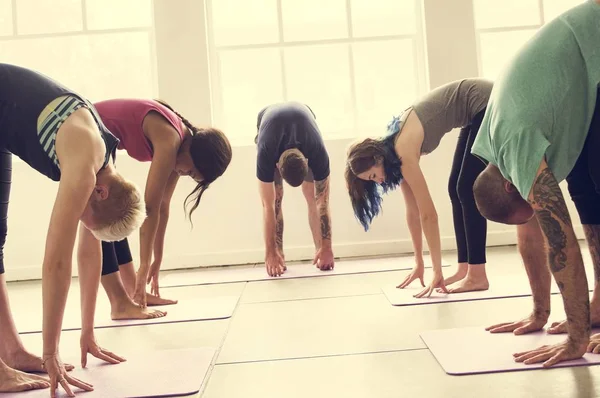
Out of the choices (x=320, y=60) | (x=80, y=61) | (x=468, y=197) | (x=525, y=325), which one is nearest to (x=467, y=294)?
(x=468, y=197)

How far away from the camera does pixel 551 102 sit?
1.73 metres

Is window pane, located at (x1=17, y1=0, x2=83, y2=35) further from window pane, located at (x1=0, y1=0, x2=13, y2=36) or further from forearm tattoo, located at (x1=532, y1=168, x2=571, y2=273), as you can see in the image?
forearm tattoo, located at (x1=532, y1=168, x2=571, y2=273)

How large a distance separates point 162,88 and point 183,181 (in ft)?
2.52

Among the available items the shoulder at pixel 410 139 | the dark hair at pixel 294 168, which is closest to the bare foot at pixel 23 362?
the shoulder at pixel 410 139

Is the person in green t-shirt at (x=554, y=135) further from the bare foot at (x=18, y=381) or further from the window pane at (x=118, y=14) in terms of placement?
the window pane at (x=118, y=14)

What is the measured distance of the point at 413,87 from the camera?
5438mm

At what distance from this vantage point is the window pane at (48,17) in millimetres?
5363

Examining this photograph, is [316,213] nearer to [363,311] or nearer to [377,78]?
[377,78]

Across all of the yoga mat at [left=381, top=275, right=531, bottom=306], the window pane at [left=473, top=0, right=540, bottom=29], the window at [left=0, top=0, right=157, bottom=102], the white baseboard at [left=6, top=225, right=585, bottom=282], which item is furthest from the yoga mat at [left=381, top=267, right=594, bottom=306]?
the window at [left=0, top=0, right=157, bottom=102]

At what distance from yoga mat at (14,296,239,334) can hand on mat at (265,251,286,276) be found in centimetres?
84

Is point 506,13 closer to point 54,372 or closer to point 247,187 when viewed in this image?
point 247,187

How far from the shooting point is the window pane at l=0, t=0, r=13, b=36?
17.6ft

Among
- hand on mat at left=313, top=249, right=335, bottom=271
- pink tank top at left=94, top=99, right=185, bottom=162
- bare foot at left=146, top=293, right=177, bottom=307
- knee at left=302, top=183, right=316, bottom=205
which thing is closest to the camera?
pink tank top at left=94, top=99, right=185, bottom=162

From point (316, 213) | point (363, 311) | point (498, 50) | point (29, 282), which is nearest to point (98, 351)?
point (363, 311)
